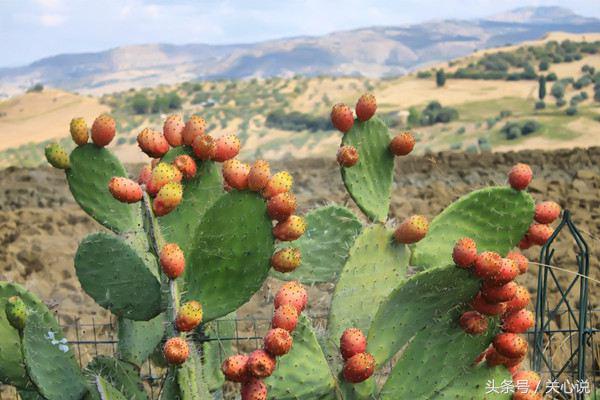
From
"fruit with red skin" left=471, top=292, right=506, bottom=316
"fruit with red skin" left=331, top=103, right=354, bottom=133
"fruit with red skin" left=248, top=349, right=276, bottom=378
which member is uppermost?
"fruit with red skin" left=331, top=103, right=354, bottom=133

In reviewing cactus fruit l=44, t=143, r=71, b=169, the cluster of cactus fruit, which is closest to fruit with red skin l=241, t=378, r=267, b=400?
the cluster of cactus fruit

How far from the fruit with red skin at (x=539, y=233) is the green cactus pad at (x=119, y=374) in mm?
1384

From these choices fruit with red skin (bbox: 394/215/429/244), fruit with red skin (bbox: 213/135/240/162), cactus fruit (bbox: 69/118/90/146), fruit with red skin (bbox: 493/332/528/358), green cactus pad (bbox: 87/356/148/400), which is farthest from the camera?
green cactus pad (bbox: 87/356/148/400)

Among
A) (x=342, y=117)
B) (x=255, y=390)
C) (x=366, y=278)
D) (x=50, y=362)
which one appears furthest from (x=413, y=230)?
(x=50, y=362)

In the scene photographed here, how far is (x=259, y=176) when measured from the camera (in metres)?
2.03

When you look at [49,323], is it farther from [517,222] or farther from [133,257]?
[517,222]

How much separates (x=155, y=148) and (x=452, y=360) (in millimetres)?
1012

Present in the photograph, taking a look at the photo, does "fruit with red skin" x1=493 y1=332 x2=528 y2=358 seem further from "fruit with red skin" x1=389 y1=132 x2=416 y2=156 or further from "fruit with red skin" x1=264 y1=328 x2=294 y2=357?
"fruit with red skin" x1=389 y1=132 x2=416 y2=156

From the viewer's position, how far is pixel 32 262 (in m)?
8.48

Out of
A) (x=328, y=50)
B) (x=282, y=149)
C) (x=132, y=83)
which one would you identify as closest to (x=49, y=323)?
(x=282, y=149)

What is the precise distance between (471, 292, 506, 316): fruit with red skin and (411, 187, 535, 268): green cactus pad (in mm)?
624

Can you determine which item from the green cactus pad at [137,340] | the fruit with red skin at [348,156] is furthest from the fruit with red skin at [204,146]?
the green cactus pad at [137,340]

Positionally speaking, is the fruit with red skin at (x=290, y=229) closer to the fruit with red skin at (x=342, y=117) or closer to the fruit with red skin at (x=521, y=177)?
the fruit with red skin at (x=342, y=117)

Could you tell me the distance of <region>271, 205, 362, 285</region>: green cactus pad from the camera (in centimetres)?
291
